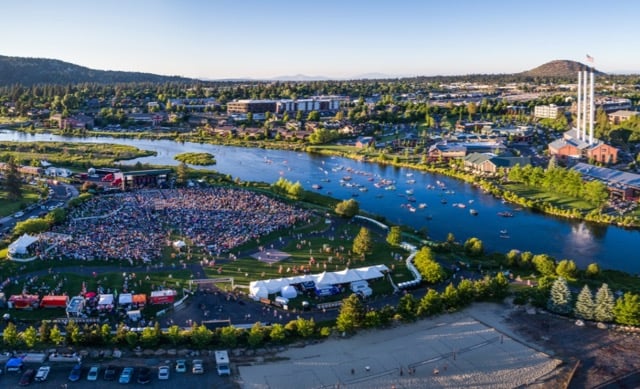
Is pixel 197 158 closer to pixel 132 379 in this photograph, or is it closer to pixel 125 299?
pixel 125 299

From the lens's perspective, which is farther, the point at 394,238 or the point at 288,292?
the point at 394,238

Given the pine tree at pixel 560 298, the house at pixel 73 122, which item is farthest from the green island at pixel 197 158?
the pine tree at pixel 560 298

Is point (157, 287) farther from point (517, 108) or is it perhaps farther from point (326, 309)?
point (517, 108)

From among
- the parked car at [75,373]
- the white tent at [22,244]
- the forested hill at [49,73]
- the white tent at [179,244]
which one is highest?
the forested hill at [49,73]

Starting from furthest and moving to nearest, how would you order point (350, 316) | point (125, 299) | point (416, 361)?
point (125, 299), point (350, 316), point (416, 361)

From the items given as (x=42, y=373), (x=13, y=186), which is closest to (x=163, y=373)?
(x=42, y=373)

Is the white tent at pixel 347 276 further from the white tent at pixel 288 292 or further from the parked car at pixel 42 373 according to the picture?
the parked car at pixel 42 373

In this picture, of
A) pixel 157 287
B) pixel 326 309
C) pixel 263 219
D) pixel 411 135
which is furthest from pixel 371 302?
pixel 411 135
